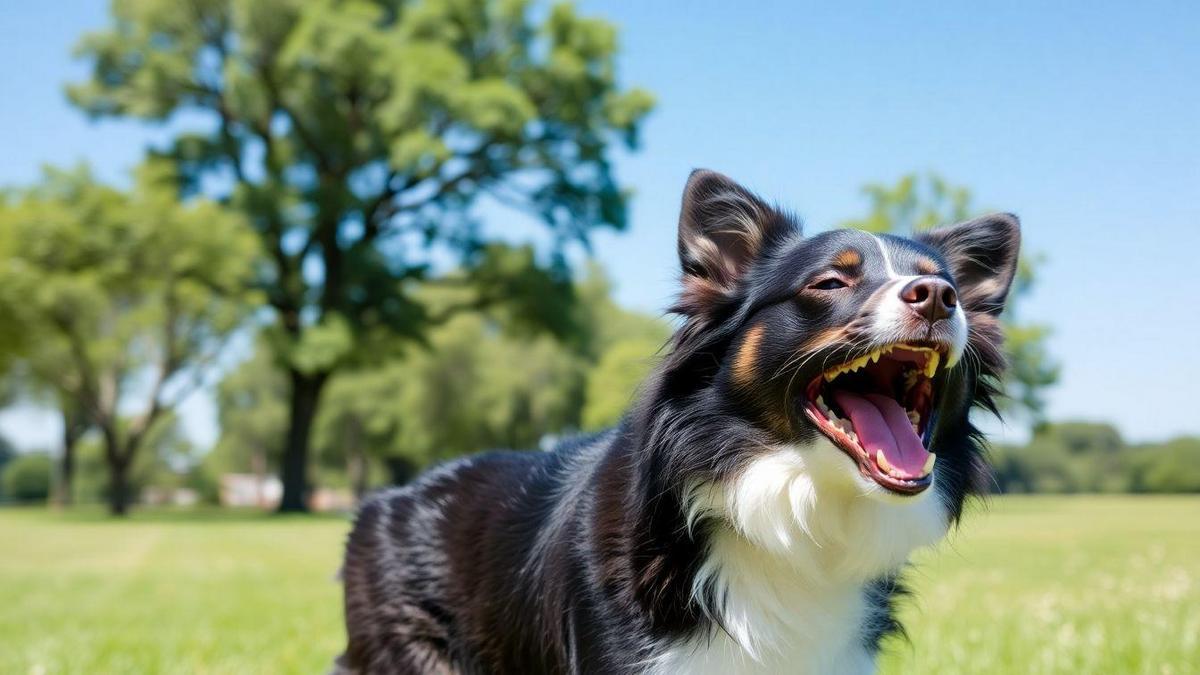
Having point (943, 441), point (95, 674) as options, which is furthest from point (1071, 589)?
point (95, 674)

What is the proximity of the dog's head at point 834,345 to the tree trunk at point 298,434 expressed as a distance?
3386 cm

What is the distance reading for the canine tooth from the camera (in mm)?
3059

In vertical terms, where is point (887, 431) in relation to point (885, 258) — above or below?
below

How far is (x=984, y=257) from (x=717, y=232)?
1.03 meters

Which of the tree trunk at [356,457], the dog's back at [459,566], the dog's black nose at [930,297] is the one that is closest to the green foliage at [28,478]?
the tree trunk at [356,457]

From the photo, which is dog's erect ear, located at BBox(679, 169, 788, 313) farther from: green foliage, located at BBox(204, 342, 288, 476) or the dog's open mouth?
green foliage, located at BBox(204, 342, 288, 476)

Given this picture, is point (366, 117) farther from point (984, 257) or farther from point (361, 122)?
point (984, 257)

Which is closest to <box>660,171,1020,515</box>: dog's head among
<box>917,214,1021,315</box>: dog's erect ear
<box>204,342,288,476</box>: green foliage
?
<box>917,214,1021,315</box>: dog's erect ear

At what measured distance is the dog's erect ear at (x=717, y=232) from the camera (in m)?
3.52

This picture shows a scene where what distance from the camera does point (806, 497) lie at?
317 cm

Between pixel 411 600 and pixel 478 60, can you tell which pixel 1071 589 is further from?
pixel 478 60

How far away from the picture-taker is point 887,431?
3150mm

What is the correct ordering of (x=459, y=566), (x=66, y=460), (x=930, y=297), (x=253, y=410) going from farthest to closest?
(x=253, y=410), (x=66, y=460), (x=459, y=566), (x=930, y=297)

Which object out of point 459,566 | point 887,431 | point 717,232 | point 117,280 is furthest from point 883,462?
point 117,280
